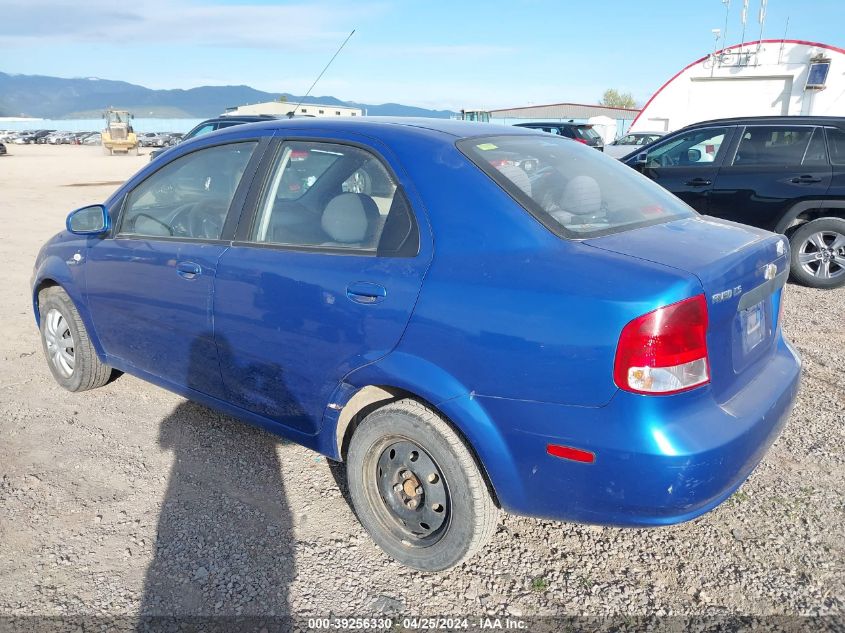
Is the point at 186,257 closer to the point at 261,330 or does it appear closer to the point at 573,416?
the point at 261,330

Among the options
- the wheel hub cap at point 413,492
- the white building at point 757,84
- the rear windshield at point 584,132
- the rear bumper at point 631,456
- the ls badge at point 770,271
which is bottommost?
the wheel hub cap at point 413,492

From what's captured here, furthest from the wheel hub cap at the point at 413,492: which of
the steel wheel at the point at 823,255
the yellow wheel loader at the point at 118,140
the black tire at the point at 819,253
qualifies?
the yellow wheel loader at the point at 118,140

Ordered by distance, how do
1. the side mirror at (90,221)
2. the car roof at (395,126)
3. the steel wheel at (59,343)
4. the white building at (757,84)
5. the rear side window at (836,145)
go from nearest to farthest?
the car roof at (395,126) < the side mirror at (90,221) < the steel wheel at (59,343) < the rear side window at (836,145) < the white building at (757,84)

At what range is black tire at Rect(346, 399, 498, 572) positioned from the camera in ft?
7.79

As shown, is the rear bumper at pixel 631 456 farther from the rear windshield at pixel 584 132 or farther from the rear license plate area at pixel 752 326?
the rear windshield at pixel 584 132

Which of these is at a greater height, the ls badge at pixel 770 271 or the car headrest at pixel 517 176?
the car headrest at pixel 517 176

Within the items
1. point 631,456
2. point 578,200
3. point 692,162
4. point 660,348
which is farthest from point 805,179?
point 631,456

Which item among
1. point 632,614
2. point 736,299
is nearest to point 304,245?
point 736,299

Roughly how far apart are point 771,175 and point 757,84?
3021 cm

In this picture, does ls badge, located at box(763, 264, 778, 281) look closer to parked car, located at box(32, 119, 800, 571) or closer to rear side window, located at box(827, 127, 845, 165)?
parked car, located at box(32, 119, 800, 571)

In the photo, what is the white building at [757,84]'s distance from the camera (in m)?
30.8

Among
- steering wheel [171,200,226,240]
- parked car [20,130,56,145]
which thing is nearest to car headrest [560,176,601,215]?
steering wheel [171,200,226,240]

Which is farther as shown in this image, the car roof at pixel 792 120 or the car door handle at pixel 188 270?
the car roof at pixel 792 120

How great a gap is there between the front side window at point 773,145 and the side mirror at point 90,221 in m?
6.29
